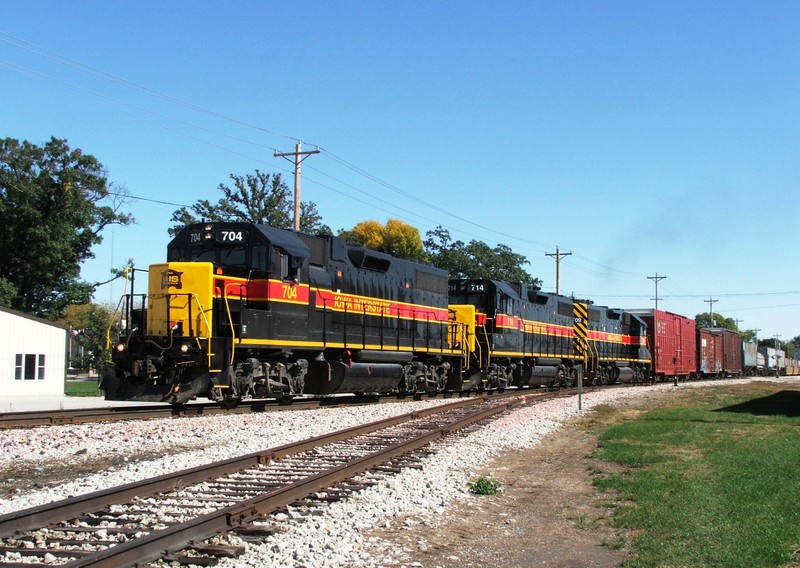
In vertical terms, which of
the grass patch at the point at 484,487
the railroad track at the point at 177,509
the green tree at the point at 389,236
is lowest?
the grass patch at the point at 484,487

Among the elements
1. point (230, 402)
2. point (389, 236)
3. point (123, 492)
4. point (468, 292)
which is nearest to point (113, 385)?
point (230, 402)

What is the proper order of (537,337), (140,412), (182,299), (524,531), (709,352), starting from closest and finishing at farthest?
1. (524,531)
2. (140,412)
3. (182,299)
4. (537,337)
5. (709,352)

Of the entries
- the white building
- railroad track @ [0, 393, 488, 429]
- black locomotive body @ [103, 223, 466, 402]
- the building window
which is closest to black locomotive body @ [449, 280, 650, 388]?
black locomotive body @ [103, 223, 466, 402]

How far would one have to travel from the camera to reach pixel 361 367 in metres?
19.5

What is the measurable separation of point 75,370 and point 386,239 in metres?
33.1

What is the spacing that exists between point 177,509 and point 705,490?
18.0ft

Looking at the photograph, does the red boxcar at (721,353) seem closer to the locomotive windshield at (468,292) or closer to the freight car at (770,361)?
the freight car at (770,361)

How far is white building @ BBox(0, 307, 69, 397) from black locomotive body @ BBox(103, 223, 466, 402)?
16235 millimetres

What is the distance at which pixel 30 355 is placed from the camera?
99.5 feet

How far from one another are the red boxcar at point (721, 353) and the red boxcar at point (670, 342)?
2498 mm

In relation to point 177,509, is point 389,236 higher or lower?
higher

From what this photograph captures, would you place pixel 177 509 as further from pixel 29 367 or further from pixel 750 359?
pixel 750 359

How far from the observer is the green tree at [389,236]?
241 feet

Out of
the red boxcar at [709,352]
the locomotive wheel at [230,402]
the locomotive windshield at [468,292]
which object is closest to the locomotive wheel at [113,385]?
the locomotive wheel at [230,402]
